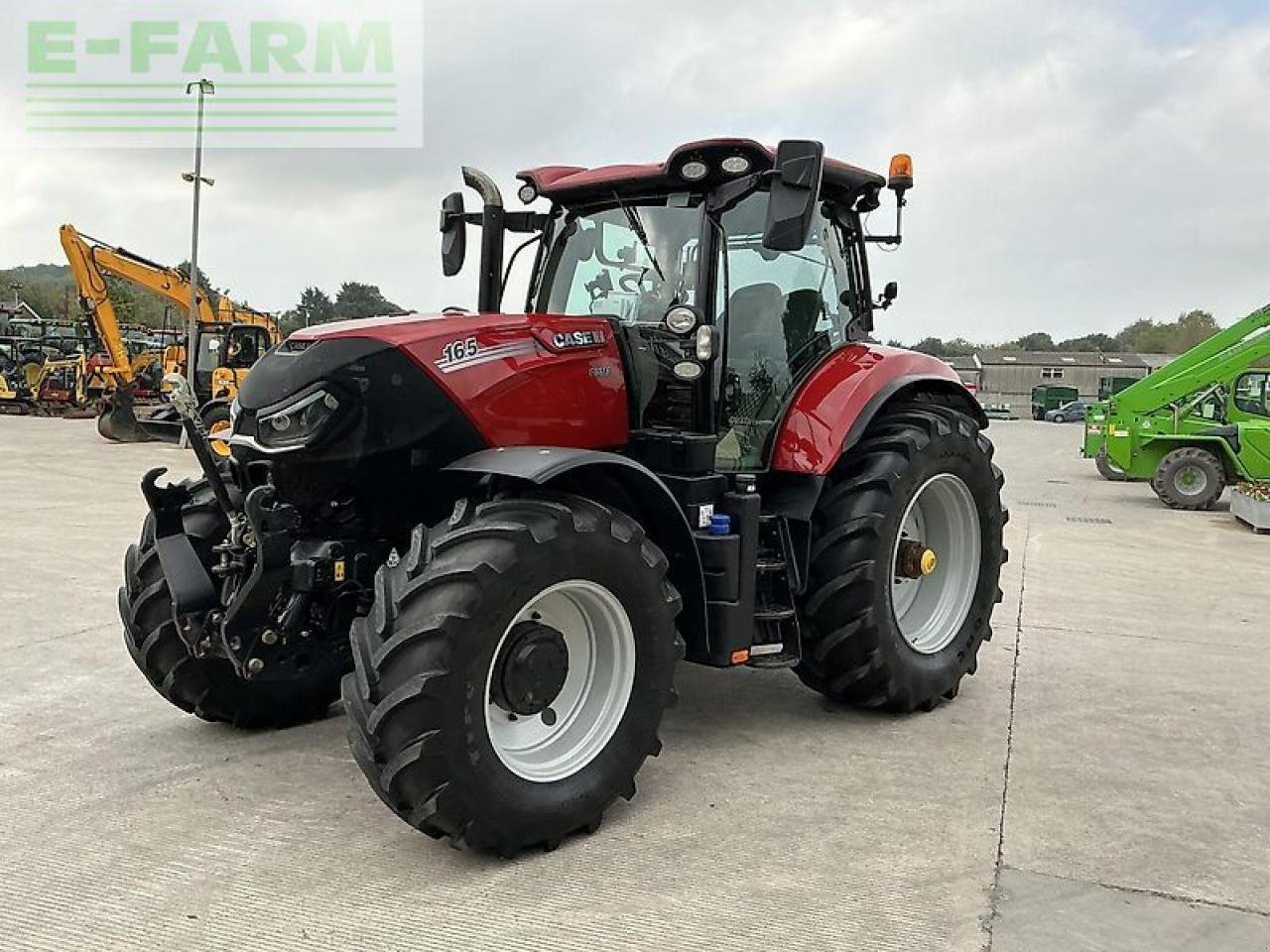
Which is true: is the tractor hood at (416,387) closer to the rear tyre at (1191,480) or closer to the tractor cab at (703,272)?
the tractor cab at (703,272)

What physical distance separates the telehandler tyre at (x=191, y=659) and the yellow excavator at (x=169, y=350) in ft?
53.1

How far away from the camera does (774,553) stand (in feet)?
15.1

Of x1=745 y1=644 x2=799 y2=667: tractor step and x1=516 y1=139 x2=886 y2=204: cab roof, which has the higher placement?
x1=516 y1=139 x2=886 y2=204: cab roof

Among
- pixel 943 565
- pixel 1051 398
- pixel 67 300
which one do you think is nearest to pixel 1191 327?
pixel 1051 398

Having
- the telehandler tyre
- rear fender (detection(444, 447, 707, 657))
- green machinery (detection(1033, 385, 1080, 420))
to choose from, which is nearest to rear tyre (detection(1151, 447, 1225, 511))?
rear fender (detection(444, 447, 707, 657))

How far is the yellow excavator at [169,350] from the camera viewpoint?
797 inches

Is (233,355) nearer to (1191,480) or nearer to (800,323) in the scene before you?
(1191,480)

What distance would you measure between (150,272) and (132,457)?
7211 millimetres

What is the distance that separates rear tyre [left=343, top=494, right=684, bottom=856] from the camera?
314 centimetres

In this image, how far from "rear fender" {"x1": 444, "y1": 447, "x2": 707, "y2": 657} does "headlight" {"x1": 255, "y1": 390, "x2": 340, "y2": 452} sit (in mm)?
449

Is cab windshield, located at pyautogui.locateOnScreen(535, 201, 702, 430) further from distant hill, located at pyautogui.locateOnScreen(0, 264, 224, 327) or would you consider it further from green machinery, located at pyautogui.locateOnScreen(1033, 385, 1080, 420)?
green machinery, located at pyautogui.locateOnScreen(1033, 385, 1080, 420)

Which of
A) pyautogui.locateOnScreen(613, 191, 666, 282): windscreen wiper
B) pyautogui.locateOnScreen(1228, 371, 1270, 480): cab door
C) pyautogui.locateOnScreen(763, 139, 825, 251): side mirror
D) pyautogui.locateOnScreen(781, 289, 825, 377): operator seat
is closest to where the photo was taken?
pyautogui.locateOnScreen(763, 139, 825, 251): side mirror

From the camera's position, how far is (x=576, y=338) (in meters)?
4.18

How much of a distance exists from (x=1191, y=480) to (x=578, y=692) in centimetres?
1308
